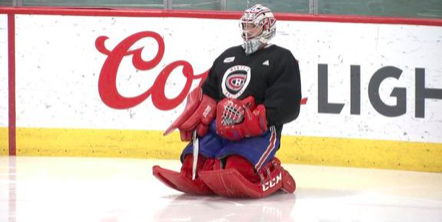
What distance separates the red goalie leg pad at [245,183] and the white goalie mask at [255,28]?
2.43 ft

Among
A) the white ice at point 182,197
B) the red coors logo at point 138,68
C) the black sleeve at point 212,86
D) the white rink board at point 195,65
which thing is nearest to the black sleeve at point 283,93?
the black sleeve at point 212,86

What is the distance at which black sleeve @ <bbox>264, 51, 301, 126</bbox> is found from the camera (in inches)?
248

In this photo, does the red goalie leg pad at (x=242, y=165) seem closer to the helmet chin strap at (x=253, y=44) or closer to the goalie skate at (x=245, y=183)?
the goalie skate at (x=245, y=183)

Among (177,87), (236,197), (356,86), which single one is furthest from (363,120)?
(236,197)

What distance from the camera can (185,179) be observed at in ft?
20.9

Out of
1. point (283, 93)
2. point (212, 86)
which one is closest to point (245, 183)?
point (283, 93)

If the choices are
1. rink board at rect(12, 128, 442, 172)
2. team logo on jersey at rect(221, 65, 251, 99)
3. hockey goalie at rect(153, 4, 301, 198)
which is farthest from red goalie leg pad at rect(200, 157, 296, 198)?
rink board at rect(12, 128, 442, 172)

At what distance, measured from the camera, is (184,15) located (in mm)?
8414

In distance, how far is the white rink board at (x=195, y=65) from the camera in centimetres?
803

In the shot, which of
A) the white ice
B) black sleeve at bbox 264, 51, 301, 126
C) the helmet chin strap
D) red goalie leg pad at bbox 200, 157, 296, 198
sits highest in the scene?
the helmet chin strap

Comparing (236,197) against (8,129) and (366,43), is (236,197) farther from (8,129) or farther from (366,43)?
(8,129)

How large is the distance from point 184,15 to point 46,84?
49.4 inches

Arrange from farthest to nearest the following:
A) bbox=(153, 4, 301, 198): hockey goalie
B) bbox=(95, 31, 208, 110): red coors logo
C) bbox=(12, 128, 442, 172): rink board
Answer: bbox=(95, 31, 208, 110): red coors logo, bbox=(12, 128, 442, 172): rink board, bbox=(153, 4, 301, 198): hockey goalie

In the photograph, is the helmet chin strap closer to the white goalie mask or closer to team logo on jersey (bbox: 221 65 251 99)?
the white goalie mask
